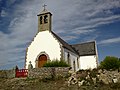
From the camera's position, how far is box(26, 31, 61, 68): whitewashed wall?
26.1 meters

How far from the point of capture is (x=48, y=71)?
1953 centimetres

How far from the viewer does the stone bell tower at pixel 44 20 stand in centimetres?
2739

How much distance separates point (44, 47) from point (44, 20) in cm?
438

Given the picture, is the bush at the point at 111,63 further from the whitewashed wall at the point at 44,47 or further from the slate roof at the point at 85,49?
the slate roof at the point at 85,49

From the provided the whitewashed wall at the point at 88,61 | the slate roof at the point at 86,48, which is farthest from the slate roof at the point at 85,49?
the whitewashed wall at the point at 88,61

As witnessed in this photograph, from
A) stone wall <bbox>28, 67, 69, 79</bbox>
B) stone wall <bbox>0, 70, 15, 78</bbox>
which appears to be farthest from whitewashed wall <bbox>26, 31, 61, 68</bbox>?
stone wall <bbox>28, 67, 69, 79</bbox>

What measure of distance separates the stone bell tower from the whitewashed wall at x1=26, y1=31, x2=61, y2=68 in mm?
797

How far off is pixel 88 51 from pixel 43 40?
1157 centimetres

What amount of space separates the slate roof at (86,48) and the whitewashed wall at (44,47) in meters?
9.91

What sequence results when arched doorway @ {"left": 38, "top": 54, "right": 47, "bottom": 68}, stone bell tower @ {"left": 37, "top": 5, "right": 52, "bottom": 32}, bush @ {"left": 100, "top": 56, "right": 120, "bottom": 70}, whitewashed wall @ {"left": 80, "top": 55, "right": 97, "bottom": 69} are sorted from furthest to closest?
whitewashed wall @ {"left": 80, "top": 55, "right": 97, "bottom": 69} < stone bell tower @ {"left": 37, "top": 5, "right": 52, "bottom": 32} < arched doorway @ {"left": 38, "top": 54, "right": 47, "bottom": 68} < bush @ {"left": 100, "top": 56, "right": 120, "bottom": 70}

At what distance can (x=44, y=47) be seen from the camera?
26938 millimetres

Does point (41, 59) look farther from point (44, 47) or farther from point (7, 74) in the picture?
point (7, 74)

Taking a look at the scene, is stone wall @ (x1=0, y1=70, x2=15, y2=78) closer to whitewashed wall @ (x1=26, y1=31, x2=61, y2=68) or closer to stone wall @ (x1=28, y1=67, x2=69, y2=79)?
stone wall @ (x1=28, y1=67, x2=69, y2=79)

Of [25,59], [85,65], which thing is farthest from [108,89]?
[85,65]
